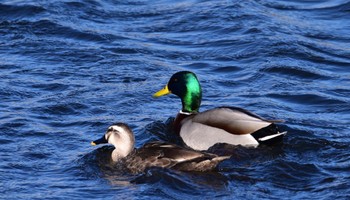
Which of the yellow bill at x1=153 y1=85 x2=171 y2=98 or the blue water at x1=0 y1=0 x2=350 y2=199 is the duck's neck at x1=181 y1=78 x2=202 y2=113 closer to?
the yellow bill at x1=153 y1=85 x2=171 y2=98

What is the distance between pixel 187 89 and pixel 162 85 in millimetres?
1616

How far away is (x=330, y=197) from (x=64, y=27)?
30.1ft

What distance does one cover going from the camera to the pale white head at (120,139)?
38.4ft

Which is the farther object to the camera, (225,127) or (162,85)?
(162,85)

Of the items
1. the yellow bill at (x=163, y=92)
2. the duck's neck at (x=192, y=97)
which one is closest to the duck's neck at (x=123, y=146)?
the duck's neck at (x=192, y=97)

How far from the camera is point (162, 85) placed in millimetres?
15320

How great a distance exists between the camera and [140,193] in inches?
415

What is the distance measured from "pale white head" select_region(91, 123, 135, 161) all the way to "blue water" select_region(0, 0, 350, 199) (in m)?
0.26

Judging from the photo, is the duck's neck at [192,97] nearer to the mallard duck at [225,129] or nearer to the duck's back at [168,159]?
the mallard duck at [225,129]

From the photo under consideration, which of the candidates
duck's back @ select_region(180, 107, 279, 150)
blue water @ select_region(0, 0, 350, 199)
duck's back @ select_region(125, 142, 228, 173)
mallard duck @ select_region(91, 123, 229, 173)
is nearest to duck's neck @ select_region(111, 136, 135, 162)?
mallard duck @ select_region(91, 123, 229, 173)

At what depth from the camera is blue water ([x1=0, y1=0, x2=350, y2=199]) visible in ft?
35.8

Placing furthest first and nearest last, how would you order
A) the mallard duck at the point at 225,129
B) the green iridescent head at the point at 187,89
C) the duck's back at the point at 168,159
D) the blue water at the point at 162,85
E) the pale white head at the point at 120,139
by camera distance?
1. the green iridescent head at the point at 187,89
2. the mallard duck at the point at 225,129
3. the pale white head at the point at 120,139
4. the duck's back at the point at 168,159
5. the blue water at the point at 162,85

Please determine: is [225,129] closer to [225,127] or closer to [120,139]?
[225,127]

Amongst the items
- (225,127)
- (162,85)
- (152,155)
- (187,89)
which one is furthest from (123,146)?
(162,85)
